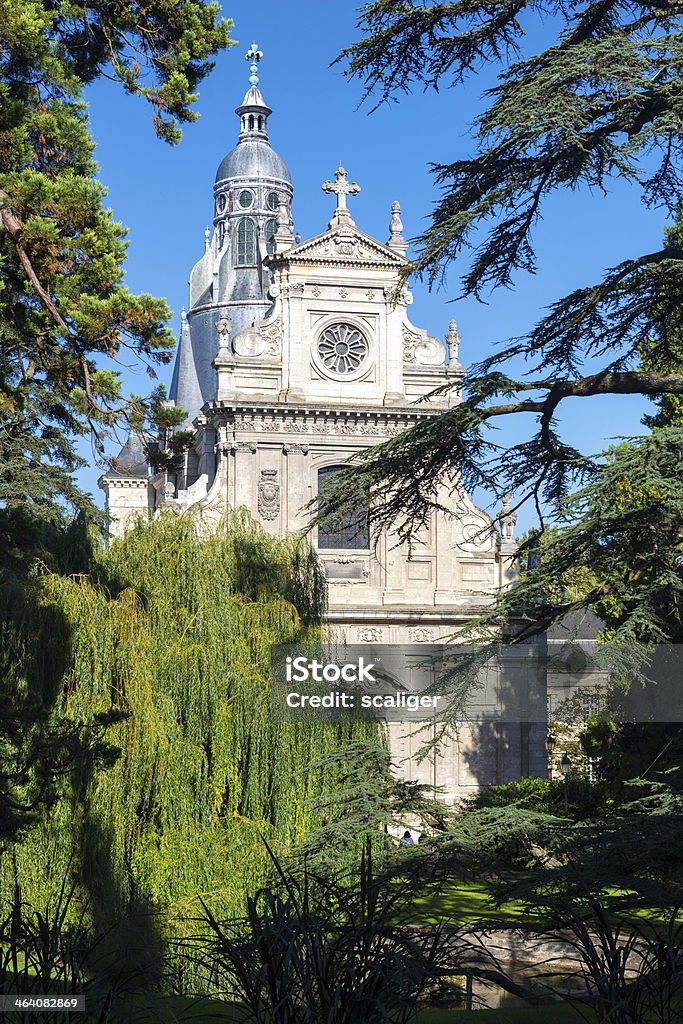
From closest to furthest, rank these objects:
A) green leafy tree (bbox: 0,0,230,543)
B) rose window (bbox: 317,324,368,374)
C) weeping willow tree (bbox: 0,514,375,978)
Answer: green leafy tree (bbox: 0,0,230,543) → weeping willow tree (bbox: 0,514,375,978) → rose window (bbox: 317,324,368,374)

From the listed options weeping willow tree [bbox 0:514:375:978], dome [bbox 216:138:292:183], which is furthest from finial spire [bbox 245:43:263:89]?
weeping willow tree [bbox 0:514:375:978]

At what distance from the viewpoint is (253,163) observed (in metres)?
48.8

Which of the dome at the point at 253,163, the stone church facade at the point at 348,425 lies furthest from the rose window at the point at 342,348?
the dome at the point at 253,163

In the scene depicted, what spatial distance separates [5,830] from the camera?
8.51 meters

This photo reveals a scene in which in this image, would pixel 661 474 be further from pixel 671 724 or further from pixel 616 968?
pixel 671 724

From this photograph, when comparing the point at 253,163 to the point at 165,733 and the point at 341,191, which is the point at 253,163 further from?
the point at 165,733

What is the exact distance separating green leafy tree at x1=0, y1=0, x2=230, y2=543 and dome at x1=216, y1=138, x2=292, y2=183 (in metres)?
39.3

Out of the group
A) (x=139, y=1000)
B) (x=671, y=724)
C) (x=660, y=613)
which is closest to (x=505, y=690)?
(x=671, y=724)

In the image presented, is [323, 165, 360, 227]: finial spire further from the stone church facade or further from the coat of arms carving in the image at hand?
the coat of arms carving

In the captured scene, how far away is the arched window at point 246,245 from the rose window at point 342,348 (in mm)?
20245

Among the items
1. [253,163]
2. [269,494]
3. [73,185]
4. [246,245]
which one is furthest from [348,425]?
[253,163]

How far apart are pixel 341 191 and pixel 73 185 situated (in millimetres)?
20550

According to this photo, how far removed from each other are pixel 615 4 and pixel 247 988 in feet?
24.6

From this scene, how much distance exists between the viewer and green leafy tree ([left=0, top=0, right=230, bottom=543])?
30.9ft
